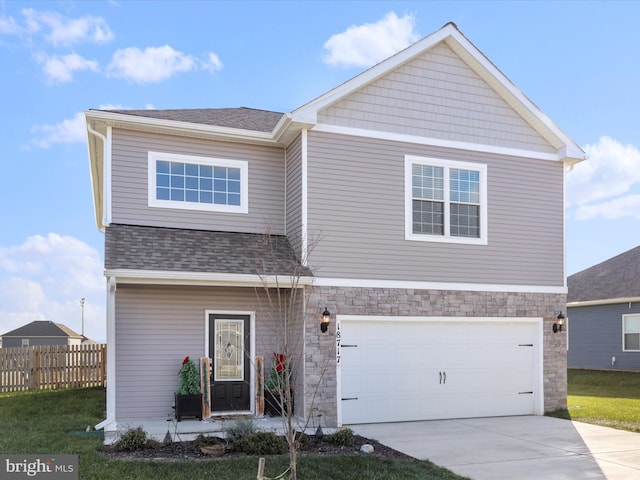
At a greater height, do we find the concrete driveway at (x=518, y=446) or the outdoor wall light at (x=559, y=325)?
the outdoor wall light at (x=559, y=325)

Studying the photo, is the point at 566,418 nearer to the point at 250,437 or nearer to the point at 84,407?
Result: the point at 250,437

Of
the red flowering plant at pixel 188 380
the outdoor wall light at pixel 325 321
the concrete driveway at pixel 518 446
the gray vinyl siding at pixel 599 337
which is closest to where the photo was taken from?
the concrete driveway at pixel 518 446

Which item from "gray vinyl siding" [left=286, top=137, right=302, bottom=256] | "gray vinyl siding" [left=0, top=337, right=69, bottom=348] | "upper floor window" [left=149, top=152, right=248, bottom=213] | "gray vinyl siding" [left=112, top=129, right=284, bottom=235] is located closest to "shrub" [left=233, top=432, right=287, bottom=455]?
"gray vinyl siding" [left=286, top=137, right=302, bottom=256]

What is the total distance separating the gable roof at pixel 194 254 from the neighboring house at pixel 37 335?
27618 millimetres

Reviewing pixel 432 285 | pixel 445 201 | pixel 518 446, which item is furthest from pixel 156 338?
pixel 518 446

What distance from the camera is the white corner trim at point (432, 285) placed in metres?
10.9

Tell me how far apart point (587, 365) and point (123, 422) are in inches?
733

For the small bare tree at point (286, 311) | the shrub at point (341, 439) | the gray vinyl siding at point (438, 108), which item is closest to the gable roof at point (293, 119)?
the gray vinyl siding at point (438, 108)

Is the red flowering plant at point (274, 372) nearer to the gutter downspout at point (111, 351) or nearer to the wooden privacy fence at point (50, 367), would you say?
the gutter downspout at point (111, 351)

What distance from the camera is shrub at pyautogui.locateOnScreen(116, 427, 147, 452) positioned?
7.86m

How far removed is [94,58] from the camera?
37.0 ft

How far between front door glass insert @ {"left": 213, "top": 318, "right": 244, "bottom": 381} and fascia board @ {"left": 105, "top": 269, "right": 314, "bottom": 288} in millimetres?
1177

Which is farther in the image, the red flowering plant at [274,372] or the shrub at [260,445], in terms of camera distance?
the red flowering plant at [274,372]

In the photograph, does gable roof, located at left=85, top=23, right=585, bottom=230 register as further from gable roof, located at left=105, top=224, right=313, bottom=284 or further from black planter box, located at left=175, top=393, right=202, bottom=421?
black planter box, located at left=175, top=393, right=202, bottom=421
